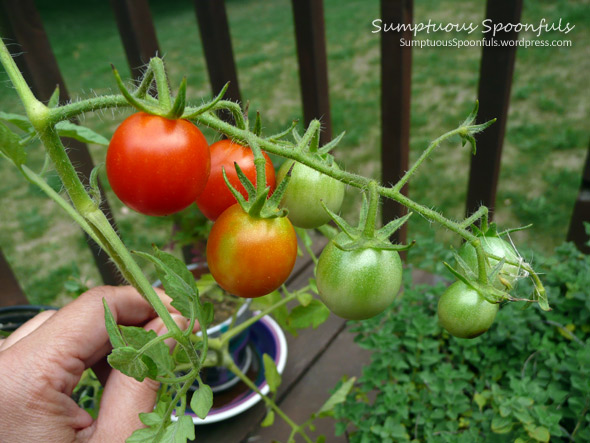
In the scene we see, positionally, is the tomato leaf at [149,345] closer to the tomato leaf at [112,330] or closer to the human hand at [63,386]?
the tomato leaf at [112,330]

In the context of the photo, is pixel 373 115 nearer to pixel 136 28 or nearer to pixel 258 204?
pixel 136 28

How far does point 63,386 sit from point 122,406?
7 centimetres

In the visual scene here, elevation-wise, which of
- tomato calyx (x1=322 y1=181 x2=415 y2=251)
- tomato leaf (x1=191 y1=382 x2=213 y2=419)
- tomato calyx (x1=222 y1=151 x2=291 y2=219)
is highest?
tomato calyx (x1=222 y1=151 x2=291 y2=219)

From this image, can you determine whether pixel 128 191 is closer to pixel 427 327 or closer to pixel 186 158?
pixel 186 158

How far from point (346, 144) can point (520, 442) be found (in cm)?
217

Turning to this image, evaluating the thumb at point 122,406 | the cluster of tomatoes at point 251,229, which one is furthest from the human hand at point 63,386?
the cluster of tomatoes at point 251,229

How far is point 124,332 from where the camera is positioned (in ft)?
1.33

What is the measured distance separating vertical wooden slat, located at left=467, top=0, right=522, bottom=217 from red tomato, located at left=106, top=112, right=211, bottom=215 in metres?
1.04

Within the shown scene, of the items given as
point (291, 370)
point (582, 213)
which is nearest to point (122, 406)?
point (291, 370)

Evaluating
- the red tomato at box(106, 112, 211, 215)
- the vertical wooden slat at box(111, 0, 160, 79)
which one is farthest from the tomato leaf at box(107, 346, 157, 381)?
the vertical wooden slat at box(111, 0, 160, 79)

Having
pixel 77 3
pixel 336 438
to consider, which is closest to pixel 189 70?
pixel 336 438

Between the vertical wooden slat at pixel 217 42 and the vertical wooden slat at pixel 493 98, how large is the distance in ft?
2.07

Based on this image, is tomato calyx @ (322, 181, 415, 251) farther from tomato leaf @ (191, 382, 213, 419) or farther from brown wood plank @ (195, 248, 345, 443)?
brown wood plank @ (195, 248, 345, 443)

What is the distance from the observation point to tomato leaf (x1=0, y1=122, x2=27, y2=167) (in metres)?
0.39
